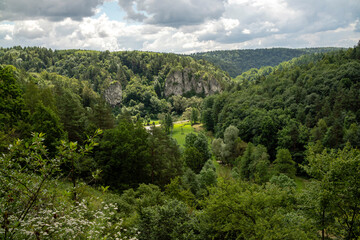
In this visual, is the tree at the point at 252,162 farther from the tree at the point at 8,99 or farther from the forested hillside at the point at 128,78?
the forested hillside at the point at 128,78

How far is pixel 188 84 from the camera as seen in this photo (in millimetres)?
187125

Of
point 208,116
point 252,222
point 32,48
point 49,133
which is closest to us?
point 252,222

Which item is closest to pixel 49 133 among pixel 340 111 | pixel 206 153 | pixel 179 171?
pixel 179 171

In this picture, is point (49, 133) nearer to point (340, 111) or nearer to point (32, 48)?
point (340, 111)

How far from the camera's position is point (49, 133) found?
80.3 ft

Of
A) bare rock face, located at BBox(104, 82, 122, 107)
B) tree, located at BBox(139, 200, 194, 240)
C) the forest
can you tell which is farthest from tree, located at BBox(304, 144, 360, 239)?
bare rock face, located at BBox(104, 82, 122, 107)

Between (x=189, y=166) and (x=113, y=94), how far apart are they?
12409 cm

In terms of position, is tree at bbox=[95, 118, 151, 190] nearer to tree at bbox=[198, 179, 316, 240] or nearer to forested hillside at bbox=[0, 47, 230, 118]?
tree at bbox=[198, 179, 316, 240]

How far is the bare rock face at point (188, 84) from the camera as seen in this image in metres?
183

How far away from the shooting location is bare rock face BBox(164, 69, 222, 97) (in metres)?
183

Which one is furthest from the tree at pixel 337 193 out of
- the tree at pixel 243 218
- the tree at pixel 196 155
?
the tree at pixel 196 155

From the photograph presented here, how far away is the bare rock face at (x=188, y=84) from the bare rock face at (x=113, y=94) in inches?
1445

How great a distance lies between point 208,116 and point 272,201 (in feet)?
272

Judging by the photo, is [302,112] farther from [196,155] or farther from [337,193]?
[337,193]
